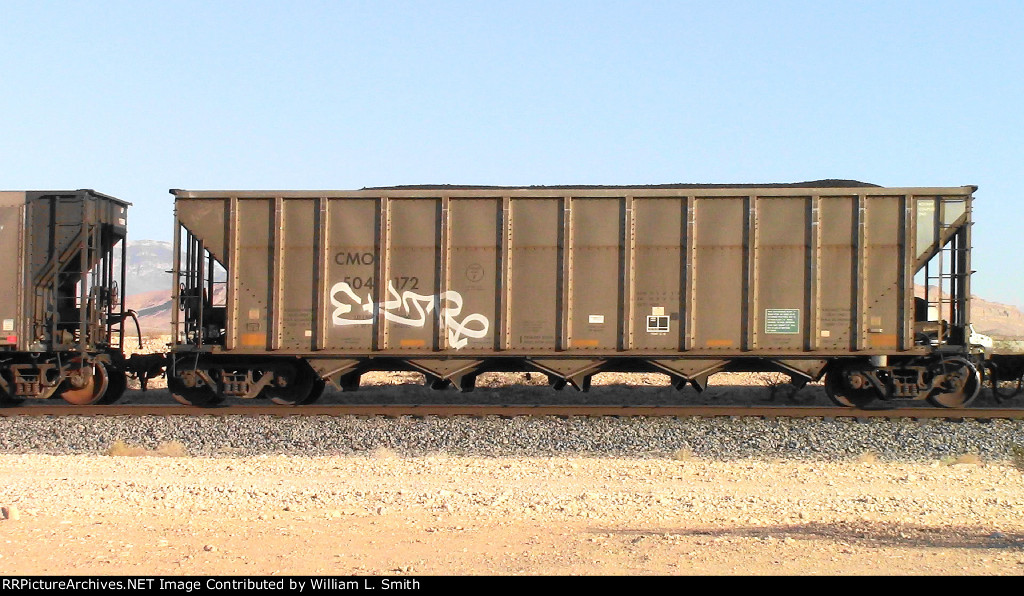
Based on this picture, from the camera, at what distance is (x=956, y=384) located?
1369 centimetres

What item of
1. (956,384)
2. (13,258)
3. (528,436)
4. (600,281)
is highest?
(13,258)

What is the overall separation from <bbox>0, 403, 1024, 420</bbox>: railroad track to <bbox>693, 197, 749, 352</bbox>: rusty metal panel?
45.5 inches

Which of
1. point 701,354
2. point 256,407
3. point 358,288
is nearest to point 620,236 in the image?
point 701,354

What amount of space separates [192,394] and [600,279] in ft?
22.8

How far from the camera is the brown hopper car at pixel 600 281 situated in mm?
13555

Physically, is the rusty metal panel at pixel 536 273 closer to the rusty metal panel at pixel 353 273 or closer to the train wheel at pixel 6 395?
the rusty metal panel at pixel 353 273

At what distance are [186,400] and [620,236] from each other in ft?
24.7

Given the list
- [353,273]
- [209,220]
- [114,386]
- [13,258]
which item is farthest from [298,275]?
[13,258]

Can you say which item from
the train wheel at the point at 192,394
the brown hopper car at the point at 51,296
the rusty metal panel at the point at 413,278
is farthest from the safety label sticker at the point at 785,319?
the brown hopper car at the point at 51,296

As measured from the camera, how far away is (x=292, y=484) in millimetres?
8359

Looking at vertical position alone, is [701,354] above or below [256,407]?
above

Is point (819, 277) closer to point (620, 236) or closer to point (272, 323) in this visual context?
point (620, 236)

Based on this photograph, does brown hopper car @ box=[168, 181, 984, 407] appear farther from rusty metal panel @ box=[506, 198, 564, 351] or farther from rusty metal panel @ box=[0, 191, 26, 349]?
rusty metal panel @ box=[0, 191, 26, 349]

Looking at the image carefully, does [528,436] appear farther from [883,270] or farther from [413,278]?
[883,270]
